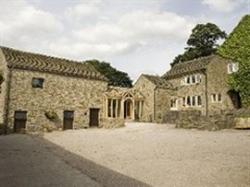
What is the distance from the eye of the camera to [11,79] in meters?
28.6

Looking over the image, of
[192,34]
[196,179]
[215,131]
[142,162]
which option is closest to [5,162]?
[142,162]

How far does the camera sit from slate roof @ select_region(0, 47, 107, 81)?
2954 centimetres

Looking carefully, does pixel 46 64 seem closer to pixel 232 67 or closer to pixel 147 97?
pixel 147 97

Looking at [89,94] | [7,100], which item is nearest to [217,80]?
[89,94]

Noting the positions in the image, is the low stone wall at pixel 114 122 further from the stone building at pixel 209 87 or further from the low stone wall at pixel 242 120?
the low stone wall at pixel 242 120

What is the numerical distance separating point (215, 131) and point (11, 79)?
18.3m

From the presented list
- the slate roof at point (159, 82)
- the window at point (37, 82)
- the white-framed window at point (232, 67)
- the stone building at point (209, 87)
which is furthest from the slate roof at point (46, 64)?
the white-framed window at point (232, 67)

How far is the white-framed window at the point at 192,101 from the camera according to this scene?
40491 millimetres

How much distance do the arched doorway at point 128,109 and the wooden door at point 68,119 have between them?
12.0 meters

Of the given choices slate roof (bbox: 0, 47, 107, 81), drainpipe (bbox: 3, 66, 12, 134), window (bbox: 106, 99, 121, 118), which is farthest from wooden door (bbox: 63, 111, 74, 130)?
drainpipe (bbox: 3, 66, 12, 134)

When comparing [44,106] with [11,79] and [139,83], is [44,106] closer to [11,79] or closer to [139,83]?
[11,79]

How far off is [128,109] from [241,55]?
→ 55.6ft

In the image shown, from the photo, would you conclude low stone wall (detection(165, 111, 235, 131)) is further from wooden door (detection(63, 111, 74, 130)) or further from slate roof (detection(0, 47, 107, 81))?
slate roof (detection(0, 47, 107, 81))

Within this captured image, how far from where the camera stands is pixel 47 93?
30.9 m
